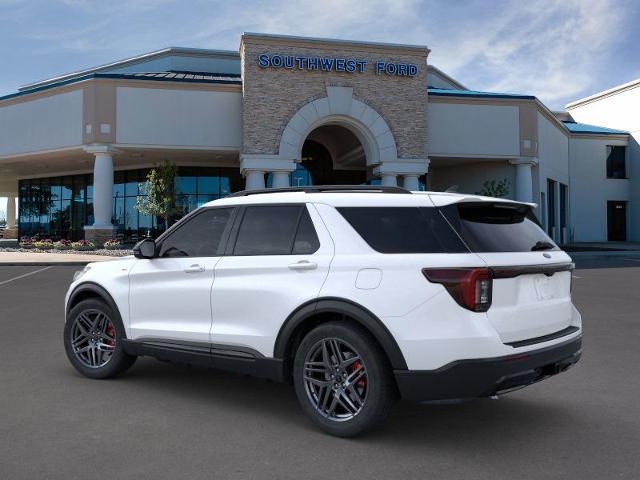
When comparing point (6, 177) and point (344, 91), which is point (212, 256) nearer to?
point (344, 91)

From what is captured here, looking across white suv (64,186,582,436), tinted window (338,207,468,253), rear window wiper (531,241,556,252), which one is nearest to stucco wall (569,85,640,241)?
rear window wiper (531,241,556,252)

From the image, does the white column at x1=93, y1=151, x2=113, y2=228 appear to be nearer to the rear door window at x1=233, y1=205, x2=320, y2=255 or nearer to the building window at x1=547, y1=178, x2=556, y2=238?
the building window at x1=547, y1=178, x2=556, y2=238

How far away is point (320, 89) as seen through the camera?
28297 mm

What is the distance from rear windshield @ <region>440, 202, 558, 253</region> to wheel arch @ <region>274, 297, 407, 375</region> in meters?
0.82

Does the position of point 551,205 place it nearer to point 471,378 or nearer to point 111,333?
point 111,333

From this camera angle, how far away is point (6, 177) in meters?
43.4

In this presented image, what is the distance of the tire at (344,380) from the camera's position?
4.00 metres

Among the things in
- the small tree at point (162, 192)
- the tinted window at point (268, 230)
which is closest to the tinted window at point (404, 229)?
the tinted window at point (268, 230)

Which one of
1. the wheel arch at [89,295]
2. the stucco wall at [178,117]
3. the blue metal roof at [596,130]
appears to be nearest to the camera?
the wheel arch at [89,295]

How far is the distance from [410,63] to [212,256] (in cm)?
2614

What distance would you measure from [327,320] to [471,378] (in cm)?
112

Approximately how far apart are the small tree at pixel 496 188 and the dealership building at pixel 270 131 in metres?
0.20

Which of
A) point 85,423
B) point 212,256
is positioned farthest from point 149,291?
point 85,423

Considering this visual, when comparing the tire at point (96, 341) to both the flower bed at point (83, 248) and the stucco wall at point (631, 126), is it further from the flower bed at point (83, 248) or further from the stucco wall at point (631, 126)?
the stucco wall at point (631, 126)
